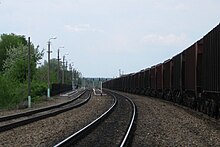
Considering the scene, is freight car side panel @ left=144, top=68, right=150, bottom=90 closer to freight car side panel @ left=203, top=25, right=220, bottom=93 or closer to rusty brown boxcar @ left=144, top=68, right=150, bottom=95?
rusty brown boxcar @ left=144, top=68, right=150, bottom=95

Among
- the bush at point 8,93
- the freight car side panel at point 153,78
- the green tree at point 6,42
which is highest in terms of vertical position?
the green tree at point 6,42

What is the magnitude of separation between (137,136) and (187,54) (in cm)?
1318

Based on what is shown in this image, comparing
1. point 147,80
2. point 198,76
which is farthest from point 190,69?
point 147,80

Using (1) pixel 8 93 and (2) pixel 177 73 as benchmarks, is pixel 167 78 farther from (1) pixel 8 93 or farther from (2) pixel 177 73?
(1) pixel 8 93

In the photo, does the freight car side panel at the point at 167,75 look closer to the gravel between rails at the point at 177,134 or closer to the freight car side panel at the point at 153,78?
the freight car side panel at the point at 153,78

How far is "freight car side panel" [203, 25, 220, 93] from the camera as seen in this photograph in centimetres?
1762

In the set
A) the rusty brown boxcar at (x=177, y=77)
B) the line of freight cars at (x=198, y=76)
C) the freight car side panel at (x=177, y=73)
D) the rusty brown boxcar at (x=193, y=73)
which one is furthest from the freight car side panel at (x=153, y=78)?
the rusty brown boxcar at (x=193, y=73)

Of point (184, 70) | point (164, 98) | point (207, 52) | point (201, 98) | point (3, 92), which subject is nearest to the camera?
point (207, 52)

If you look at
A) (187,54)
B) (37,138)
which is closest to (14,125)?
(37,138)

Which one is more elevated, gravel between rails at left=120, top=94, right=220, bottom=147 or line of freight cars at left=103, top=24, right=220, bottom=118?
line of freight cars at left=103, top=24, right=220, bottom=118

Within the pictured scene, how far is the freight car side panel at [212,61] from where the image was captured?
57.8 ft

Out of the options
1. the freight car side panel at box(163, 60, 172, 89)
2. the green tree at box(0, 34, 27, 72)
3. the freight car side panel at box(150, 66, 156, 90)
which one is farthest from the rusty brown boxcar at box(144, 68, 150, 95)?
the green tree at box(0, 34, 27, 72)

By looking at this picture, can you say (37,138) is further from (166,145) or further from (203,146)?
(203,146)

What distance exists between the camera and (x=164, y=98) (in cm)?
4019
